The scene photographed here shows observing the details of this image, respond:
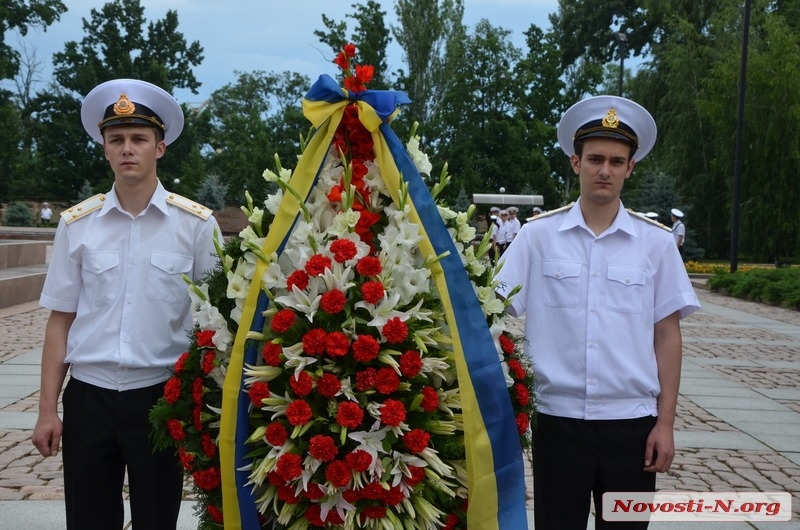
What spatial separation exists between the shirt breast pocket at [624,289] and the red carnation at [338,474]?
1149 millimetres

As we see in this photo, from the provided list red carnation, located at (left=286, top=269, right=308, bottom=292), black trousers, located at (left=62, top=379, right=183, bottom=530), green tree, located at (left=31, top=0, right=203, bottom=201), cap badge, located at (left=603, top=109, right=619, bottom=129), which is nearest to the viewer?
red carnation, located at (left=286, top=269, right=308, bottom=292)

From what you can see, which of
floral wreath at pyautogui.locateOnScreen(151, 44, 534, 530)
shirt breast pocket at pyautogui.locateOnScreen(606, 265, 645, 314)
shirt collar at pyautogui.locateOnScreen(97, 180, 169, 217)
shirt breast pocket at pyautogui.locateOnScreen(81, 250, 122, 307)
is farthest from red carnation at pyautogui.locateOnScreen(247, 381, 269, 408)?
shirt breast pocket at pyautogui.locateOnScreen(606, 265, 645, 314)

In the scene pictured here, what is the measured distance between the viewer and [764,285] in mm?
17406

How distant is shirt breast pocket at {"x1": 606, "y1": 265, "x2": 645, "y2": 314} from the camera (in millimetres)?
2760

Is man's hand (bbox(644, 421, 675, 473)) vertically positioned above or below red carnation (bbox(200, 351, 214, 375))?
below

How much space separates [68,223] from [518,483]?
1.68m

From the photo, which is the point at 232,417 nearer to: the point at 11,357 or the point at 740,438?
the point at 740,438

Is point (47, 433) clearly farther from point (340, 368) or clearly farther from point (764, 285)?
point (764, 285)

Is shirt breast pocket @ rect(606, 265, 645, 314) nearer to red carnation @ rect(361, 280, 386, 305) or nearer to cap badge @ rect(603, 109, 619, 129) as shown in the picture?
cap badge @ rect(603, 109, 619, 129)

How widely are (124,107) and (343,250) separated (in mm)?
1089

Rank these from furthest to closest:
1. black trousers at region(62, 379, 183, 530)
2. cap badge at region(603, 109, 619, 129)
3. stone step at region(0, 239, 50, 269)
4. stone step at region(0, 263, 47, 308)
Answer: stone step at region(0, 239, 50, 269), stone step at region(0, 263, 47, 308), cap badge at region(603, 109, 619, 129), black trousers at region(62, 379, 183, 530)

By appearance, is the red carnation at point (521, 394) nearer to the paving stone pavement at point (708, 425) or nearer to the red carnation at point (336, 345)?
the red carnation at point (336, 345)

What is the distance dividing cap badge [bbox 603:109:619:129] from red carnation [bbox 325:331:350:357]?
127cm

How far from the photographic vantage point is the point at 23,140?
185 feet
